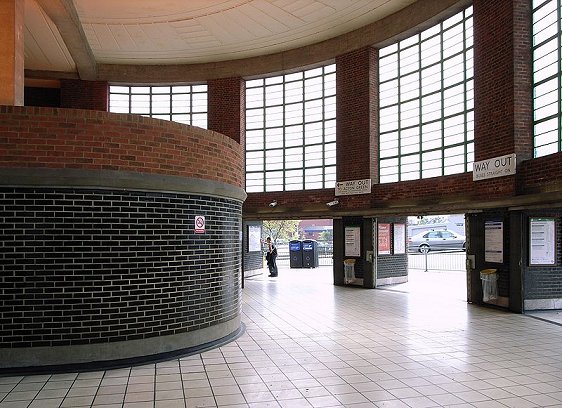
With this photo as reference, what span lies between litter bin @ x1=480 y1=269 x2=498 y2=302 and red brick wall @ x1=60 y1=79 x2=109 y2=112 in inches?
516

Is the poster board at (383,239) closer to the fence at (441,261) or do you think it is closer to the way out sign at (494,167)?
the way out sign at (494,167)

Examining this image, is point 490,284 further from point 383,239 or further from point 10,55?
point 10,55

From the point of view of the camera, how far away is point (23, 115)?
5.85 meters

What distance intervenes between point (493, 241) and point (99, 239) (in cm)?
827

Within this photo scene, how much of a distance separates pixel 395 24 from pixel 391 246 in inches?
260

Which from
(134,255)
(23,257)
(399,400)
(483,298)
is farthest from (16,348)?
(483,298)

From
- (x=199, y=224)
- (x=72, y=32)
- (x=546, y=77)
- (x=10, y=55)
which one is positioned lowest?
(x=199, y=224)

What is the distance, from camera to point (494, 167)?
1055 centimetres

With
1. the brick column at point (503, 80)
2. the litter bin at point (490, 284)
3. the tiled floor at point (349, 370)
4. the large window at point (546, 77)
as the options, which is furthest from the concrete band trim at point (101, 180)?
the large window at point (546, 77)

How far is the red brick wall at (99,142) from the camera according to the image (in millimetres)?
5816

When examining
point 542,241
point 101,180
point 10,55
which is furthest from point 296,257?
point 101,180

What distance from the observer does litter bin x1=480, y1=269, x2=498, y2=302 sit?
10.3 m

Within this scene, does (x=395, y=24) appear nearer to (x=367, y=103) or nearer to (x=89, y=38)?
(x=367, y=103)

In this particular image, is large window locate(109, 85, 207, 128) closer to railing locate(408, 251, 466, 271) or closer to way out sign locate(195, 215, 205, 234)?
way out sign locate(195, 215, 205, 234)
